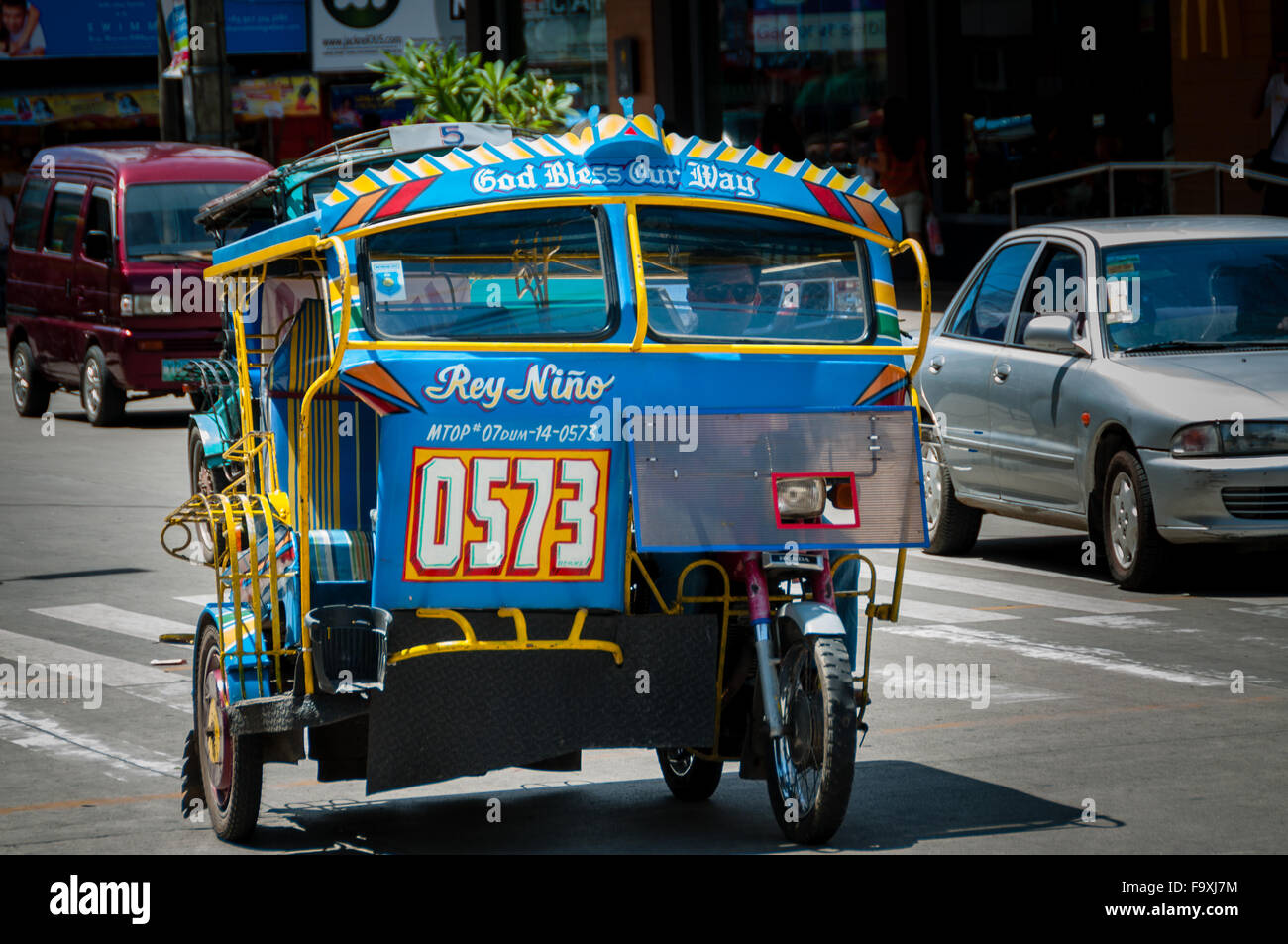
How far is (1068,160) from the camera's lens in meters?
23.3

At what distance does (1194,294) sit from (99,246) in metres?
10.7

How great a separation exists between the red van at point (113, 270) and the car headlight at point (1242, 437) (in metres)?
9.82

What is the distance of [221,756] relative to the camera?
22.1ft

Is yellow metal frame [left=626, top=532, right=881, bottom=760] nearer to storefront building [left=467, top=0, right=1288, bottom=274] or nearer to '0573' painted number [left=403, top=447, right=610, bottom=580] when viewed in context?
'0573' painted number [left=403, top=447, right=610, bottom=580]

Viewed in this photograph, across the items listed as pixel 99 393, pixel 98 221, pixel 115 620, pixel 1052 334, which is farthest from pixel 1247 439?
pixel 98 221

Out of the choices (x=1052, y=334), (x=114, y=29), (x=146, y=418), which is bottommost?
(x=146, y=418)

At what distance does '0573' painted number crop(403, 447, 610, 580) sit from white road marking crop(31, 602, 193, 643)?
440 cm

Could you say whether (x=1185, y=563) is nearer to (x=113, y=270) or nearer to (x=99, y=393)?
(x=113, y=270)

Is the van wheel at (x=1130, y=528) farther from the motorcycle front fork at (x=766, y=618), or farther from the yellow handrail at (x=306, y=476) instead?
the yellow handrail at (x=306, y=476)

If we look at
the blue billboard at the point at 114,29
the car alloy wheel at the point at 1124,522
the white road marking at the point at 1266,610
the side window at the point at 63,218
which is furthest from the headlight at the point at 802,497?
the blue billboard at the point at 114,29

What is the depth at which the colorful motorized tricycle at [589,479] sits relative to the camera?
6172mm

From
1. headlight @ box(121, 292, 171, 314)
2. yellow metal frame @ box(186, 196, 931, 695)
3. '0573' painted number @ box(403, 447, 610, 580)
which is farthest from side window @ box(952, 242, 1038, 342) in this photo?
headlight @ box(121, 292, 171, 314)
